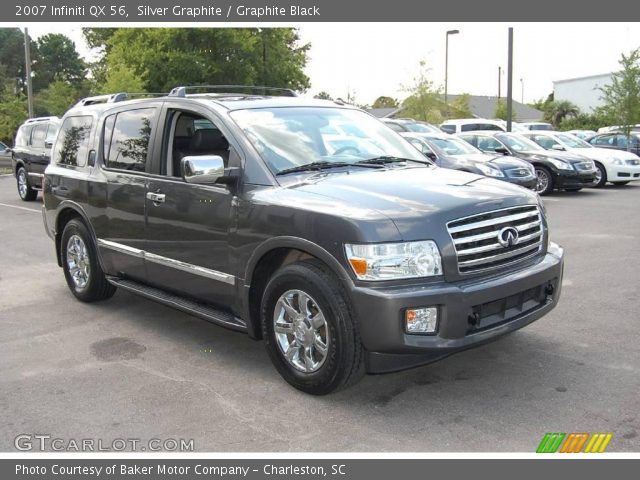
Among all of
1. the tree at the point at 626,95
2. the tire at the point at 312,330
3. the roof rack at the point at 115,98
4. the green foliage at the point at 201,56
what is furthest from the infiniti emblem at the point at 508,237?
the green foliage at the point at 201,56

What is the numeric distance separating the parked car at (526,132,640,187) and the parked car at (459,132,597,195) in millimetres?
1241

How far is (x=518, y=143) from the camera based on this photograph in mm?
16719

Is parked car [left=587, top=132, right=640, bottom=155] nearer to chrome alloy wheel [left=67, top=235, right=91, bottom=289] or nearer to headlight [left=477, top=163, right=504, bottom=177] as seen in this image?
headlight [left=477, top=163, right=504, bottom=177]

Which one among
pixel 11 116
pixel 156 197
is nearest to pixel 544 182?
pixel 156 197

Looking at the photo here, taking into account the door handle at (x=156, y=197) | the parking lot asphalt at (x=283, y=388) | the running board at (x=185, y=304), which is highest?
the door handle at (x=156, y=197)

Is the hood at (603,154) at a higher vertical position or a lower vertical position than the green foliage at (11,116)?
lower

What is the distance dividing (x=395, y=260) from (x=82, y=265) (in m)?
3.89

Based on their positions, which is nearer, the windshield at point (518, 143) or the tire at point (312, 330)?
the tire at point (312, 330)

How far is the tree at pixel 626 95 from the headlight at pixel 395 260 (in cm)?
2716

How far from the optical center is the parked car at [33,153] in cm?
1489

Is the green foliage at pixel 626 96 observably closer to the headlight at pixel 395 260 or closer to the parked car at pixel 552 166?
the parked car at pixel 552 166

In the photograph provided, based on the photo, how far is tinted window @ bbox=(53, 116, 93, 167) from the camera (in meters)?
6.36

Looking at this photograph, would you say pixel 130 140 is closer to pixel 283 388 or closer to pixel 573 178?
pixel 283 388
